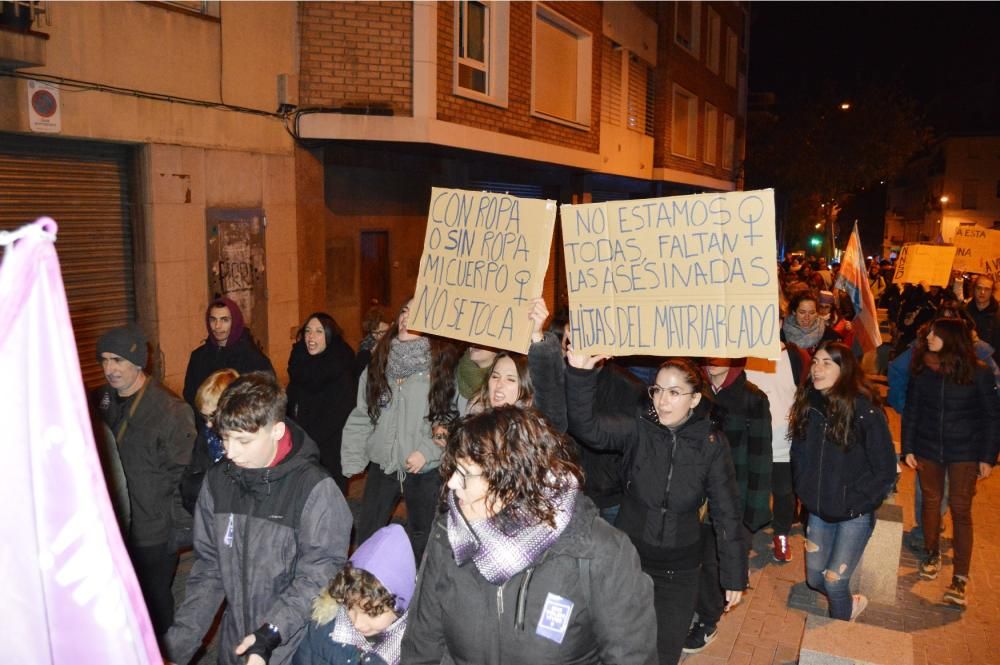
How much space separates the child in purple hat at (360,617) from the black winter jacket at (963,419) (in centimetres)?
461

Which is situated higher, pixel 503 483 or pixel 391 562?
pixel 503 483

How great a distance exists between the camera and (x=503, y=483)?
8.44 ft

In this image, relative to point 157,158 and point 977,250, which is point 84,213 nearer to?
point 157,158

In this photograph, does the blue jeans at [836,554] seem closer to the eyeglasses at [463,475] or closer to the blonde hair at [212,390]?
the eyeglasses at [463,475]

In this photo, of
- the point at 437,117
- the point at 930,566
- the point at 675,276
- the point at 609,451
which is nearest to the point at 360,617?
the point at 609,451

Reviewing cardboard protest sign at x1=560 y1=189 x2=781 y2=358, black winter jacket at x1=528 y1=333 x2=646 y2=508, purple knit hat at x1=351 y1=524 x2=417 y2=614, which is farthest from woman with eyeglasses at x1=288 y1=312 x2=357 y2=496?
purple knit hat at x1=351 y1=524 x2=417 y2=614

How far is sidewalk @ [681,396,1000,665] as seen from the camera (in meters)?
5.43

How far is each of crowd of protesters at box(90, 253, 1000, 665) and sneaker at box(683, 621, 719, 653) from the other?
2 centimetres

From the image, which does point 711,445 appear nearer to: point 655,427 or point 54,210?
point 655,427

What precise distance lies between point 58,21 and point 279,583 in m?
7.27

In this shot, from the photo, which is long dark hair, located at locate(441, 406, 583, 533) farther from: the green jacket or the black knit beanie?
the green jacket

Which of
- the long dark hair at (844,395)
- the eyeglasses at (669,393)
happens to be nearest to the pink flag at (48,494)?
the eyeglasses at (669,393)

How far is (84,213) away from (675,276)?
747 cm

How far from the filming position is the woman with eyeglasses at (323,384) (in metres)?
6.75
